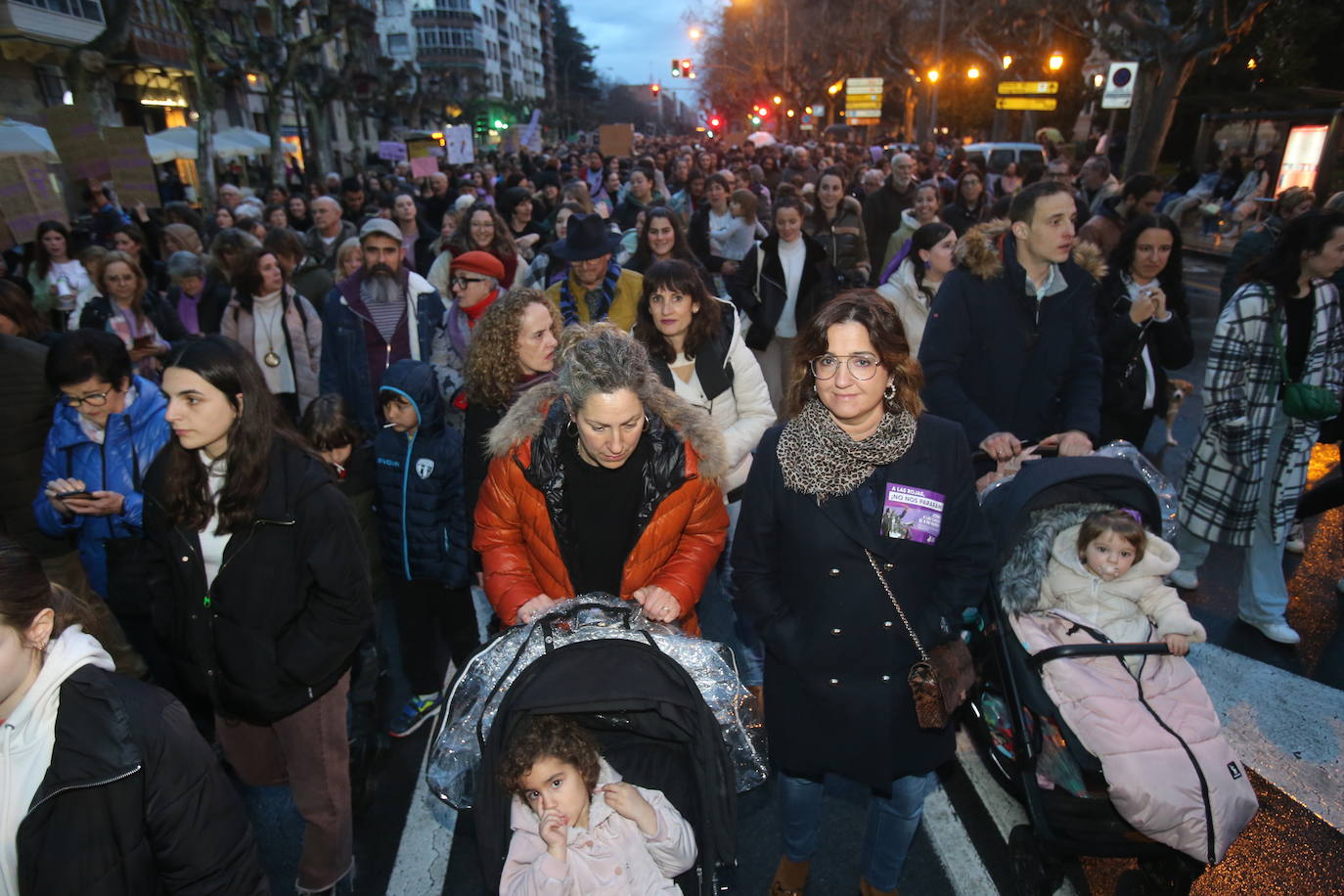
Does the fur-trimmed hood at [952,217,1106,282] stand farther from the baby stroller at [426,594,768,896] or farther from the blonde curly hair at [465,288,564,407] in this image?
the baby stroller at [426,594,768,896]

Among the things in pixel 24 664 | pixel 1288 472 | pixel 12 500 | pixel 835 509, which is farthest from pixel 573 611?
pixel 1288 472

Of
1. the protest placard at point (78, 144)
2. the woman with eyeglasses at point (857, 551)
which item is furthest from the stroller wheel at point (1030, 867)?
the protest placard at point (78, 144)

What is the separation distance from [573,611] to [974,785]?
7.23ft

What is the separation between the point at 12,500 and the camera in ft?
11.2

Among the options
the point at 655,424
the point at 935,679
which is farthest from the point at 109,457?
→ the point at 935,679

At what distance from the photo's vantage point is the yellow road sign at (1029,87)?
28305 mm

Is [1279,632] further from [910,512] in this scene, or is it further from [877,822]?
[910,512]

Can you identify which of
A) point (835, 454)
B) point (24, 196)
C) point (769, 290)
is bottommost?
point (769, 290)

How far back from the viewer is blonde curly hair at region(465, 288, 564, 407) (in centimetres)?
364

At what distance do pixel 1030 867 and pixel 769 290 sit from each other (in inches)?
197

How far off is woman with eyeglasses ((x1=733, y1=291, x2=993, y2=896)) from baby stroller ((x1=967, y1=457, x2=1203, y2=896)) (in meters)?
0.40

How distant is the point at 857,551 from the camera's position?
2.42 meters

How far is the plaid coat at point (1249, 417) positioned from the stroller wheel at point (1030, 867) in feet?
7.73

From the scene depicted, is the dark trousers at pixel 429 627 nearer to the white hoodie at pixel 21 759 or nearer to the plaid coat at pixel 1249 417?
the white hoodie at pixel 21 759
